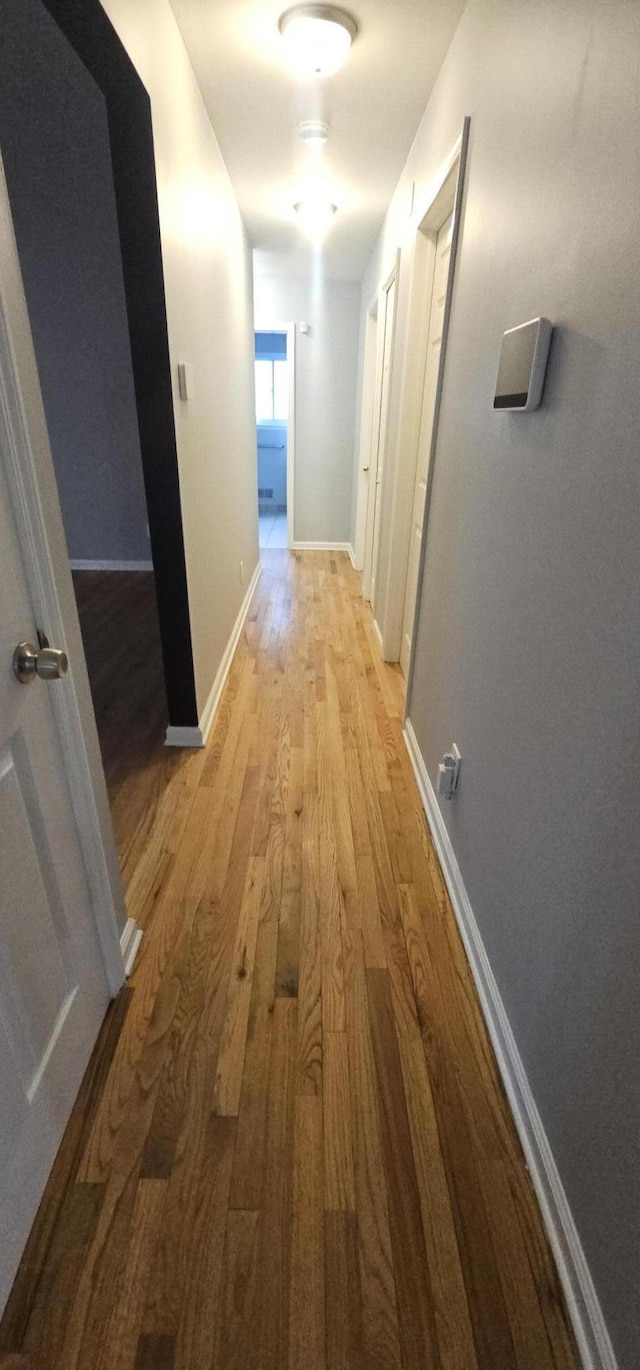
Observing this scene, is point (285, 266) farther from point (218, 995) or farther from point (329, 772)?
point (218, 995)

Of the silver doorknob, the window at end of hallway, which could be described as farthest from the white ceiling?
the window at end of hallway

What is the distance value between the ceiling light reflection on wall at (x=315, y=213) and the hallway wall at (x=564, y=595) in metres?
1.98

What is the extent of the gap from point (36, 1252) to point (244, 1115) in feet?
1.27

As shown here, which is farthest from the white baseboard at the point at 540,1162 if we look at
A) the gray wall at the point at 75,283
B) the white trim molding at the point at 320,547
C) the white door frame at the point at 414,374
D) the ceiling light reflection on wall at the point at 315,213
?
the white trim molding at the point at 320,547

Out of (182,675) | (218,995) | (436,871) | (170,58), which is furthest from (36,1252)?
(170,58)

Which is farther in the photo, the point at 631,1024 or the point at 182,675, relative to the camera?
the point at 182,675

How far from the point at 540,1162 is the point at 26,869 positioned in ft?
3.45

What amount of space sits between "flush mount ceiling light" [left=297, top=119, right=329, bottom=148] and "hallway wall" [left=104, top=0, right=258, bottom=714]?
0.40 meters

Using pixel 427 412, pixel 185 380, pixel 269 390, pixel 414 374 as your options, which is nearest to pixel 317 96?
pixel 414 374

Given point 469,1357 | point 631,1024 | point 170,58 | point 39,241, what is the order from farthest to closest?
point 39,241 → point 170,58 → point 469,1357 → point 631,1024

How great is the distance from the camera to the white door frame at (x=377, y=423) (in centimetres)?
309

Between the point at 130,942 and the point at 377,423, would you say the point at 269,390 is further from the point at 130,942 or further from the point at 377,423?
the point at 130,942

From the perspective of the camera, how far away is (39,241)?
4.18 meters

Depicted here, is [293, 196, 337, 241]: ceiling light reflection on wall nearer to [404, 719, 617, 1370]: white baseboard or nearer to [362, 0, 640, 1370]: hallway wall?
[362, 0, 640, 1370]: hallway wall
